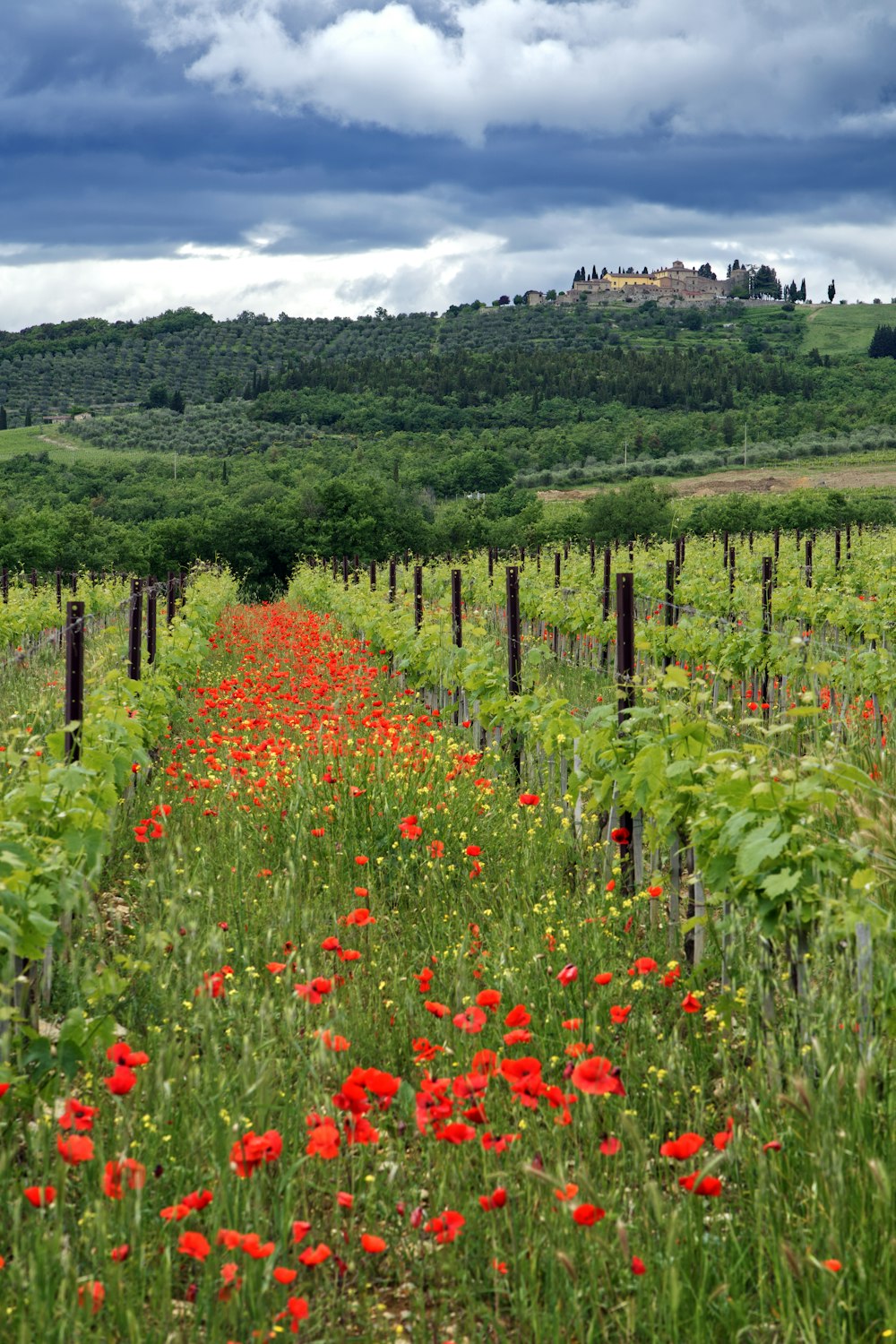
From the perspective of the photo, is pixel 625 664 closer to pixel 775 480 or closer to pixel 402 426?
pixel 775 480

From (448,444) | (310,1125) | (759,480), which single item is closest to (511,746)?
(310,1125)

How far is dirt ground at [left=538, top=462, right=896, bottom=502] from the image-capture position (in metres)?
54.2

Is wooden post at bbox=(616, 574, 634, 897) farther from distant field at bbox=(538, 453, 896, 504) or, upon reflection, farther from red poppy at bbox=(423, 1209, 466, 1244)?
distant field at bbox=(538, 453, 896, 504)

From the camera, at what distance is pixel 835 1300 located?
2.12 m

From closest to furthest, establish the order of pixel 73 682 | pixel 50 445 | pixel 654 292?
1. pixel 73 682
2. pixel 50 445
3. pixel 654 292

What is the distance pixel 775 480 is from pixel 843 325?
106 meters

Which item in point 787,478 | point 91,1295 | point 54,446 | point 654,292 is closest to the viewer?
point 91,1295

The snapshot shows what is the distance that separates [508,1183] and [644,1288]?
46 centimetres

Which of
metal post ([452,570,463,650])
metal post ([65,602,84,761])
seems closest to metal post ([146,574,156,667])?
metal post ([452,570,463,650])

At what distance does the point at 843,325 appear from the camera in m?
150

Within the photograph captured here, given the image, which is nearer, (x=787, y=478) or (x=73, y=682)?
(x=73, y=682)

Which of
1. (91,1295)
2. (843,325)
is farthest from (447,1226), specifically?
(843,325)

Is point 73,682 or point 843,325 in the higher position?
point 843,325

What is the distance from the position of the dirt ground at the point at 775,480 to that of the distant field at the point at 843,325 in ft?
247
